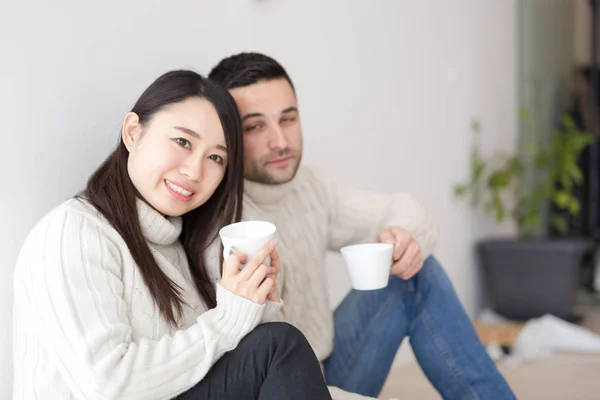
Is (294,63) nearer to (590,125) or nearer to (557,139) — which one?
(557,139)

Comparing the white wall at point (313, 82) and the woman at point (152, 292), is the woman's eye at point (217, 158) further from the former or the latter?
the white wall at point (313, 82)

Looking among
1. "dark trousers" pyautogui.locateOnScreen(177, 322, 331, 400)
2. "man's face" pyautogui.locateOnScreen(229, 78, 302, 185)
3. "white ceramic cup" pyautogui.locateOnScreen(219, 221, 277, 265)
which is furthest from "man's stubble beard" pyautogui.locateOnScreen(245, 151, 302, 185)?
"dark trousers" pyautogui.locateOnScreen(177, 322, 331, 400)

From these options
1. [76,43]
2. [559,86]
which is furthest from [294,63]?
[559,86]

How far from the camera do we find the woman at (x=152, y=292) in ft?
3.71

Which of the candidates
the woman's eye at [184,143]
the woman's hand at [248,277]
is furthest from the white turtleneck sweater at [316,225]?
the woman's hand at [248,277]

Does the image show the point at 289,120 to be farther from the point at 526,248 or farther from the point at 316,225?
the point at 526,248

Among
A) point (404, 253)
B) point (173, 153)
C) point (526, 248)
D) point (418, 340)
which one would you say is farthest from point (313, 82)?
point (526, 248)

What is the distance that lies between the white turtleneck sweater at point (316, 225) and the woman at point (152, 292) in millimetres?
339

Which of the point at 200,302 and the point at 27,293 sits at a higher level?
the point at 27,293

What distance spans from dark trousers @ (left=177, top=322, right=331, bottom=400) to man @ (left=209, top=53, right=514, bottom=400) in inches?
19.9

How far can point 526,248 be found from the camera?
3625 millimetres

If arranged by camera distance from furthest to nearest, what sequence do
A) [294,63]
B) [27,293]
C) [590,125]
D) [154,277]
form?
[590,125] → [294,63] → [154,277] → [27,293]

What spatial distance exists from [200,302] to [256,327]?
0.24 meters

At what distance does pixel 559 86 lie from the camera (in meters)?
4.81
